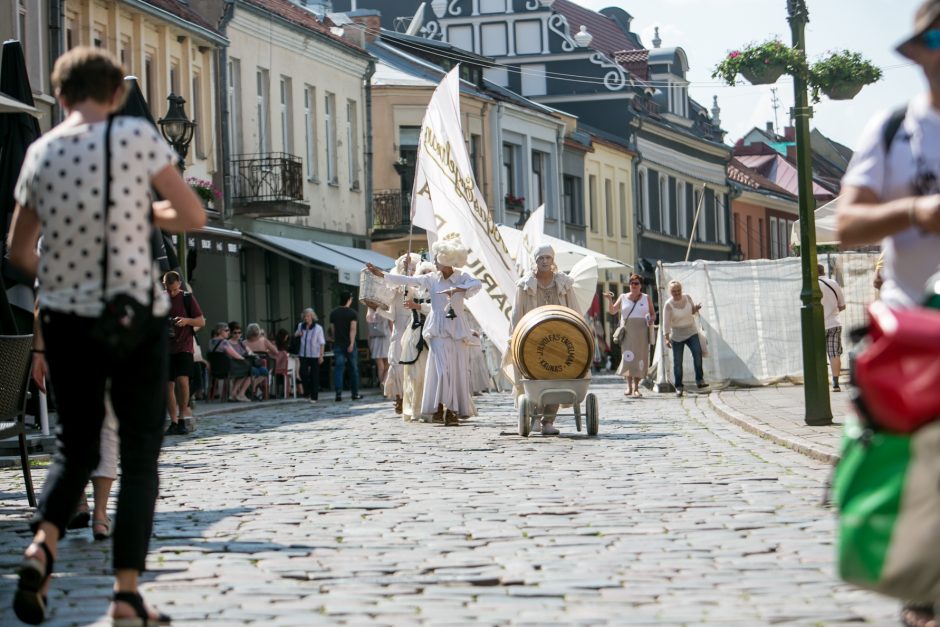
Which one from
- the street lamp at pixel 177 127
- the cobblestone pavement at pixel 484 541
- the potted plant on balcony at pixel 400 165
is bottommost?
the cobblestone pavement at pixel 484 541

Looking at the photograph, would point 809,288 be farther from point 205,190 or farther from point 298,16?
point 298,16

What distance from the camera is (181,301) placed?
1931 cm

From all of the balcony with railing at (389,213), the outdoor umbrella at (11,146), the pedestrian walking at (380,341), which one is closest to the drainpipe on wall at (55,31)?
the pedestrian walking at (380,341)

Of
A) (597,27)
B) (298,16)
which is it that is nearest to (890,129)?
(298,16)

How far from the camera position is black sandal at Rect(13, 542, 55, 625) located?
627cm

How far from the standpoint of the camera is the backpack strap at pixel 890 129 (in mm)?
5461

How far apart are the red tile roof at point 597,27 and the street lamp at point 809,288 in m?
51.7

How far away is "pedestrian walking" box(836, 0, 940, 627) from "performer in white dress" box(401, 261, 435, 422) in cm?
1550

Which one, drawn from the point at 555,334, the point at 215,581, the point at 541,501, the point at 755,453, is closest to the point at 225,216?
the point at 555,334

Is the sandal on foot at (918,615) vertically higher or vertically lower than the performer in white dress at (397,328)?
lower

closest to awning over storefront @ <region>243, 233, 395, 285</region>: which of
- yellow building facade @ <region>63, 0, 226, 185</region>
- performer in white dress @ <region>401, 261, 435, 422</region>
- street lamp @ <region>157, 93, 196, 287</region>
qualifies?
yellow building facade @ <region>63, 0, 226, 185</region>

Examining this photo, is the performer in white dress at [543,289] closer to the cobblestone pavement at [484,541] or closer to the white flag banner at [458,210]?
the cobblestone pavement at [484,541]

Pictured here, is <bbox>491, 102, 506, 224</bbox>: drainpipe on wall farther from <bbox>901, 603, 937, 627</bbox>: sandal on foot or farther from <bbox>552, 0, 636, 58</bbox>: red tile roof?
<bbox>901, 603, 937, 627</bbox>: sandal on foot

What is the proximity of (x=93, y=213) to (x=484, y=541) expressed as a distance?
3144 mm
